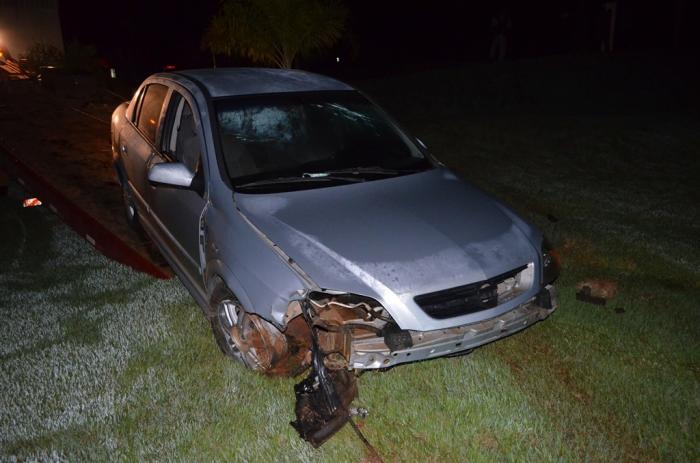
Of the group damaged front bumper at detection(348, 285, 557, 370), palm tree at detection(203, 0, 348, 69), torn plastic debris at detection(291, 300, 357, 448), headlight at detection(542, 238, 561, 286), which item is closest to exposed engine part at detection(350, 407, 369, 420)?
torn plastic debris at detection(291, 300, 357, 448)

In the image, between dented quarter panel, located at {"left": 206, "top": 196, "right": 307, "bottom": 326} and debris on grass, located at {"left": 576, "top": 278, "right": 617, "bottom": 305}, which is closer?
dented quarter panel, located at {"left": 206, "top": 196, "right": 307, "bottom": 326}

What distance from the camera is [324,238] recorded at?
3357 mm

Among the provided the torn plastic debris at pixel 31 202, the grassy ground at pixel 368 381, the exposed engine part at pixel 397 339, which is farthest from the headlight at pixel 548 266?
the torn plastic debris at pixel 31 202

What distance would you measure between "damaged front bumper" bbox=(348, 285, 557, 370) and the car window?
2.01 meters

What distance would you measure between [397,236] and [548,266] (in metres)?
0.95

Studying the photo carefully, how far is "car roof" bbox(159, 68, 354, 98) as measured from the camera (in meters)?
4.41

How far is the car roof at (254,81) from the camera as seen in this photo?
4.41 m

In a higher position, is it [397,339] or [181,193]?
[181,193]

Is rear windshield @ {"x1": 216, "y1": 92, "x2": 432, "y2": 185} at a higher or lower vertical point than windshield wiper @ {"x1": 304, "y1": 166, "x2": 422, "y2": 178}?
higher

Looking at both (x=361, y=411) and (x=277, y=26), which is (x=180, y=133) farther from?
(x=277, y=26)

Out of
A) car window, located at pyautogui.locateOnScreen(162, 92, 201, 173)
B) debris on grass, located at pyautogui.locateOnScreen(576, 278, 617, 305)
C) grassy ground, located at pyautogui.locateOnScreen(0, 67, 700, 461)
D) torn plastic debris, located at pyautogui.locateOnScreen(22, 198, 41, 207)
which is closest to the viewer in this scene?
grassy ground, located at pyautogui.locateOnScreen(0, 67, 700, 461)

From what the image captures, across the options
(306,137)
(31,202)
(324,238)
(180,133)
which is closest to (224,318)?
(324,238)

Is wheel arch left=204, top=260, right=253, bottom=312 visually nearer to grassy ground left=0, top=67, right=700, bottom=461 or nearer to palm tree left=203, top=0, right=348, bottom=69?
grassy ground left=0, top=67, right=700, bottom=461

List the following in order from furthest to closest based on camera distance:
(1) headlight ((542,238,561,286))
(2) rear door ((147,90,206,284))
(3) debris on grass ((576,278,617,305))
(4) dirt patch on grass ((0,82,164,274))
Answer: (4) dirt patch on grass ((0,82,164,274)), (3) debris on grass ((576,278,617,305)), (2) rear door ((147,90,206,284)), (1) headlight ((542,238,561,286))
